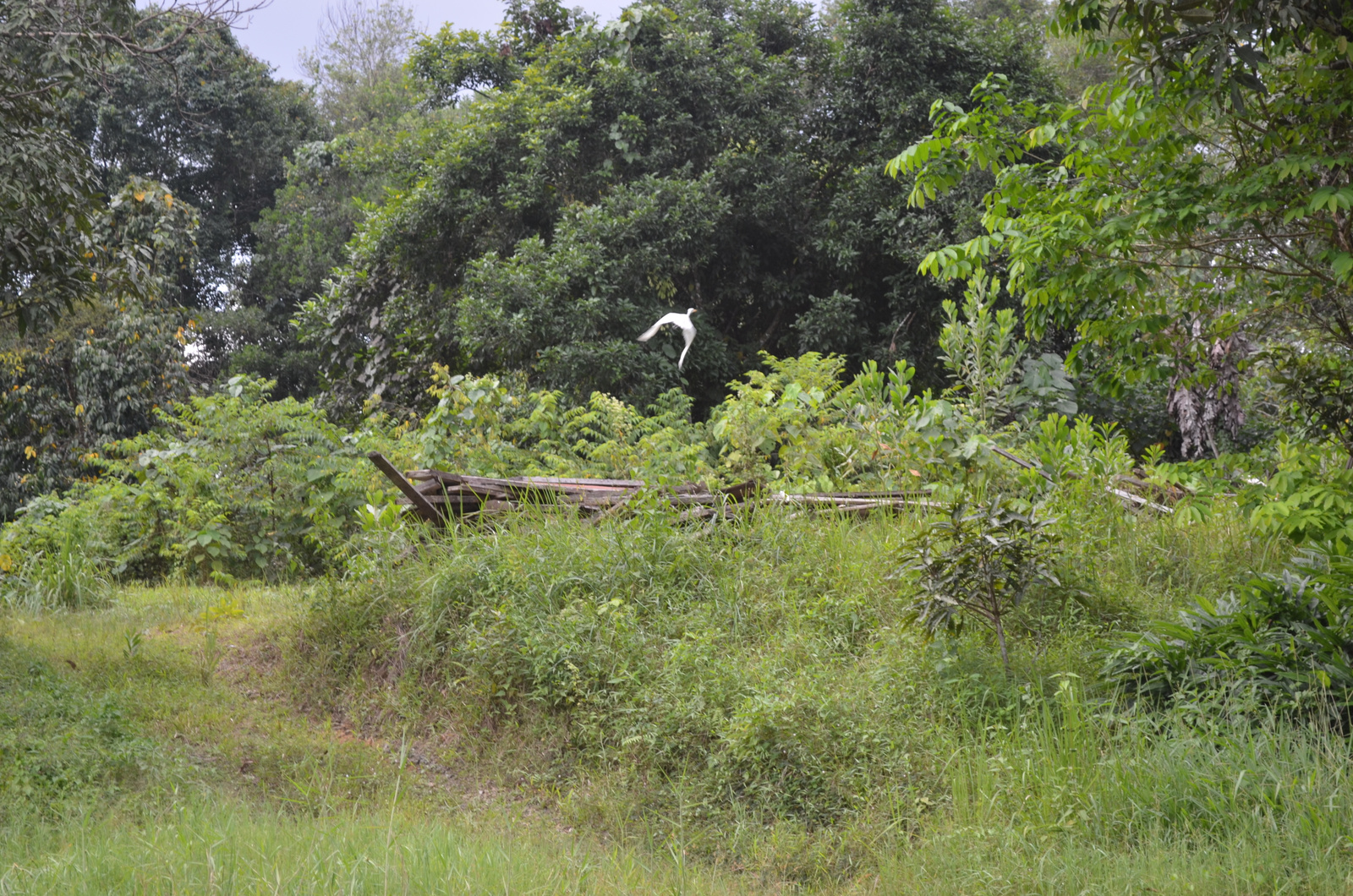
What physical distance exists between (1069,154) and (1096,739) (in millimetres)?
2826

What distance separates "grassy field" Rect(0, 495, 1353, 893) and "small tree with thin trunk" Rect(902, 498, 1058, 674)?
0.85 feet

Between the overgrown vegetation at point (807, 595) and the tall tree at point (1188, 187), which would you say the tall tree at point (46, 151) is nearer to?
the overgrown vegetation at point (807, 595)

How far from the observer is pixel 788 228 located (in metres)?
14.3

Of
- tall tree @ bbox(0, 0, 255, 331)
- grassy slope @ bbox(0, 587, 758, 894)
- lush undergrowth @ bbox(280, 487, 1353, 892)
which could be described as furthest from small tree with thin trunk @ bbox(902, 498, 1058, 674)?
tall tree @ bbox(0, 0, 255, 331)

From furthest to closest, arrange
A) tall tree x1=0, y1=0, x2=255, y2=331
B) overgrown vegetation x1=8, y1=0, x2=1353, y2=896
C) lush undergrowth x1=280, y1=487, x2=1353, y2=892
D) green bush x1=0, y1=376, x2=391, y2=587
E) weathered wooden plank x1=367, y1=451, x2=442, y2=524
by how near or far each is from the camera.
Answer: green bush x1=0, y1=376, x2=391, y2=587
weathered wooden plank x1=367, y1=451, x2=442, y2=524
tall tree x1=0, y1=0, x2=255, y2=331
overgrown vegetation x1=8, y1=0, x2=1353, y2=896
lush undergrowth x1=280, y1=487, x2=1353, y2=892

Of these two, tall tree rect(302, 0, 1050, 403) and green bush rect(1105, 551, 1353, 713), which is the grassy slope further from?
tall tree rect(302, 0, 1050, 403)

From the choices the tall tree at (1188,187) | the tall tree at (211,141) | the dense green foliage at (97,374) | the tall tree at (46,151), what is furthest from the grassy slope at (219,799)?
the tall tree at (211,141)

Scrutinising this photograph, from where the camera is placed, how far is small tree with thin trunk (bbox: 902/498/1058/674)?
4.73 m

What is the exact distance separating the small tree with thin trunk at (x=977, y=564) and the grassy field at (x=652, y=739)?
0.26 meters

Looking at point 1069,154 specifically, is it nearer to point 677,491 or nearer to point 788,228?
point 677,491

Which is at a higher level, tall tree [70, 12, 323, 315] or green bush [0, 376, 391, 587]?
tall tree [70, 12, 323, 315]

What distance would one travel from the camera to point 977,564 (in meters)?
4.75

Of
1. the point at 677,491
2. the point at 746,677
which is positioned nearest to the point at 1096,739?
the point at 746,677

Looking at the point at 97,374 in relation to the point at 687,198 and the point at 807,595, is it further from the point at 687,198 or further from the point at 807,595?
the point at 807,595
